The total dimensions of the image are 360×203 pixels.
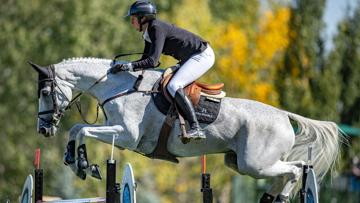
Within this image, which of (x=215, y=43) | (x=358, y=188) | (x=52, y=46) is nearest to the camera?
(x=358, y=188)

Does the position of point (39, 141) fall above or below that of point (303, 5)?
below

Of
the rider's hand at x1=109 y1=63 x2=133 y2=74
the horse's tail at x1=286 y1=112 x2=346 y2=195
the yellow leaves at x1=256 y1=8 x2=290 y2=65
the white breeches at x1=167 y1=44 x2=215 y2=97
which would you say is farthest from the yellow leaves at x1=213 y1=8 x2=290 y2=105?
the rider's hand at x1=109 y1=63 x2=133 y2=74

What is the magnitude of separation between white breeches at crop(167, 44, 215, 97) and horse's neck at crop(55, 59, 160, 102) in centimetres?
27

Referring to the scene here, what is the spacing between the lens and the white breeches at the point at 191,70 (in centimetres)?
1045

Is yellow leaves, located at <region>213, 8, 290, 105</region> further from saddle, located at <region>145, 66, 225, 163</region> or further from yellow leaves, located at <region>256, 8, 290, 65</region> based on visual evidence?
saddle, located at <region>145, 66, 225, 163</region>

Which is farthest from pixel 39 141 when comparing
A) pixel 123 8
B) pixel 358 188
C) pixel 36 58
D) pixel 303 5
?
pixel 358 188

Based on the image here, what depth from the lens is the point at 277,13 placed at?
144ft

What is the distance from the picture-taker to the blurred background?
2538 centimetres

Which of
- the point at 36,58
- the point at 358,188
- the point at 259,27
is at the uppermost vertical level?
the point at 259,27

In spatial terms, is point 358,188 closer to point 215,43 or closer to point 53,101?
point 53,101

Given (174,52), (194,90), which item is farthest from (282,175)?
(174,52)

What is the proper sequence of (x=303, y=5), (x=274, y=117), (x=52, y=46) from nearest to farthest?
(x=274, y=117)
(x=303, y=5)
(x=52, y=46)

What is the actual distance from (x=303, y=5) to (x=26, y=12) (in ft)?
25.1

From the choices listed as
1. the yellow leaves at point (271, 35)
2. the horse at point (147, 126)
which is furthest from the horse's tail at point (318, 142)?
the yellow leaves at point (271, 35)
